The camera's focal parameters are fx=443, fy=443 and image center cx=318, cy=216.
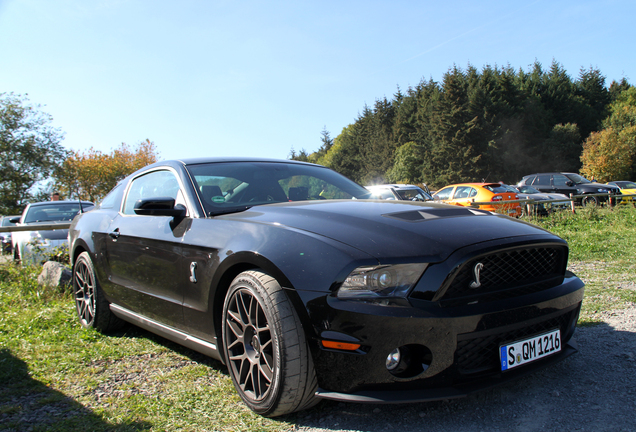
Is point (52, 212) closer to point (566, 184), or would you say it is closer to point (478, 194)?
point (478, 194)

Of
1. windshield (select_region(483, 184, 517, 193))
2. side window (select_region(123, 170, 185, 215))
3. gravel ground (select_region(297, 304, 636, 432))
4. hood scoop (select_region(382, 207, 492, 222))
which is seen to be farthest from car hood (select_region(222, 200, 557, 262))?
windshield (select_region(483, 184, 517, 193))

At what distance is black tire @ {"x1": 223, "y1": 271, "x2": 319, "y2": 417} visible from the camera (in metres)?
2.08

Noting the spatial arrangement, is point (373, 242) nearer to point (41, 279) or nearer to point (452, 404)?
point (452, 404)

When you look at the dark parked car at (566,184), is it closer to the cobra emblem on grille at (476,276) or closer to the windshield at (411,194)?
the windshield at (411,194)

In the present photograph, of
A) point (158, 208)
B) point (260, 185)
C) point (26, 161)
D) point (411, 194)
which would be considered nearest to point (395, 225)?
point (260, 185)

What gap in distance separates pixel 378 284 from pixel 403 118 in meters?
67.6

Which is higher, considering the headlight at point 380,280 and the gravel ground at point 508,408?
the headlight at point 380,280

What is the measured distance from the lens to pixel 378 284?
200 cm

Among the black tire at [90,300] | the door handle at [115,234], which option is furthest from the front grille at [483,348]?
the black tire at [90,300]

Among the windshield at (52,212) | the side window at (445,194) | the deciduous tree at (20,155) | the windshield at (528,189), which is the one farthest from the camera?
the deciduous tree at (20,155)

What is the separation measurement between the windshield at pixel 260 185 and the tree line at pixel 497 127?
42.7 m

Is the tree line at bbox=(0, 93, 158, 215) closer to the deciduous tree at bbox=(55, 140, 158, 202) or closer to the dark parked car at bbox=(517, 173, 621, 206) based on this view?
the deciduous tree at bbox=(55, 140, 158, 202)

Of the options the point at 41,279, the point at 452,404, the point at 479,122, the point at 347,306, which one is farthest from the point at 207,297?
the point at 479,122

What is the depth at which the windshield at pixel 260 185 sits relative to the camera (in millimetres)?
3047
